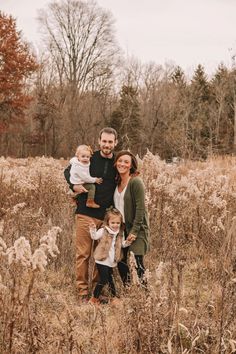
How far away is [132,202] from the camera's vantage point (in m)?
4.51

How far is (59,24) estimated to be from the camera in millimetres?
39312

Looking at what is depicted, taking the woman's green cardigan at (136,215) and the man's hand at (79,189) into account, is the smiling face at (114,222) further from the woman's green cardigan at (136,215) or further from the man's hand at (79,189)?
the man's hand at (79,189)

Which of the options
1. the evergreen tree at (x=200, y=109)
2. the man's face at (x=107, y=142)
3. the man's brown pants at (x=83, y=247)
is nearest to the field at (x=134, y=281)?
the man's brown pants at (x=83, y=247)

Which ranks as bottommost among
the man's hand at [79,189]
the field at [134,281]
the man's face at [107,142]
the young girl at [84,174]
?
the field at [134,281]

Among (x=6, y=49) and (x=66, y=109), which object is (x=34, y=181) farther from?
(x=66, y=109)

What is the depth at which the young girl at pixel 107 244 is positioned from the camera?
442cm

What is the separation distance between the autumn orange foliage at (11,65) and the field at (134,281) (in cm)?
1908

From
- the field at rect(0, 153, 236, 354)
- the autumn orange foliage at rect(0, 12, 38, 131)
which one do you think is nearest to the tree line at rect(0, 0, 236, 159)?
the autumn orange foliage at rect(0, 12, 38, 131)

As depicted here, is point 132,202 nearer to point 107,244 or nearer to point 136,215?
point 136,215

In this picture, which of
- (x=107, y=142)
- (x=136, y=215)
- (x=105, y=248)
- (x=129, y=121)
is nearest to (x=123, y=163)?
(x=107, y=142)

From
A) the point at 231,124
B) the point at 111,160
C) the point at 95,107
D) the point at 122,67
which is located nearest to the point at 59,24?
the point at 122,67

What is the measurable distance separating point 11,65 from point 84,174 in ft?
77.9

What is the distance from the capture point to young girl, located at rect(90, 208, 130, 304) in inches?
174

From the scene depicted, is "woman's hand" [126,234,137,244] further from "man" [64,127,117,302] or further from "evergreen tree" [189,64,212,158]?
"evergreen tree" [189,64,212,158]
